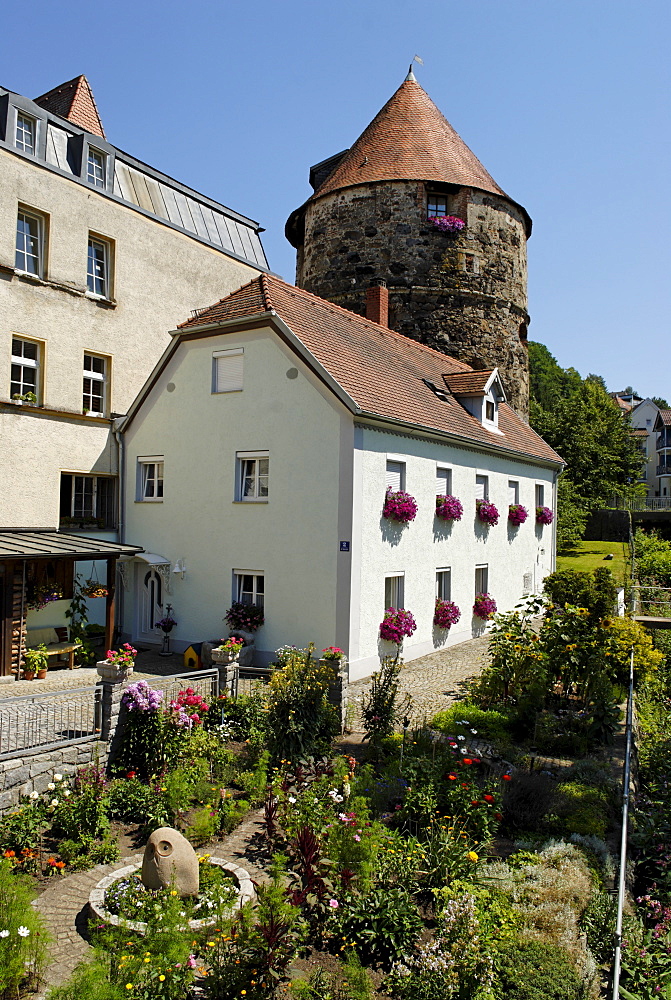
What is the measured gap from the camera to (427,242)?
96.8ft

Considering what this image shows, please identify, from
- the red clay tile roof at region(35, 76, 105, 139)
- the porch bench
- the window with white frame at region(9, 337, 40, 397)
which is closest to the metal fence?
the porch bench

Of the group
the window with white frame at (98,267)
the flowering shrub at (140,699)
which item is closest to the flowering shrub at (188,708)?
the flowering shrub at (140,699)

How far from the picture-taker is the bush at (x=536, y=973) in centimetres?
551

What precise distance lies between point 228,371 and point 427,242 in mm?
15692

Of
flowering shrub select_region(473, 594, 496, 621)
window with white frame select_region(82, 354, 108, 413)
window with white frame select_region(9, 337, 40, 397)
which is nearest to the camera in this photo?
window with white frame select_region(9, 337, 40, 397)

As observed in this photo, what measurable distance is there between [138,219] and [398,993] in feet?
→ 66.1

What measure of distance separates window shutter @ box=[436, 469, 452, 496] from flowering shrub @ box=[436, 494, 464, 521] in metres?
0.21

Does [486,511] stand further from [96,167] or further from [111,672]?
[96,167]

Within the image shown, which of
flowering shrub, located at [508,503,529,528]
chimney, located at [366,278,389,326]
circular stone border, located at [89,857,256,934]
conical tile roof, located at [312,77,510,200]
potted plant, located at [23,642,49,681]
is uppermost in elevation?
conical tile roof, located at [312,77,510,200]

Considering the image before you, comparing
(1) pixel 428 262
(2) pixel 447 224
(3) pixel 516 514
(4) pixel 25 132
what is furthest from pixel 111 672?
(2) pixel 447 224

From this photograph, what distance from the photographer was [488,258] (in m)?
30.3

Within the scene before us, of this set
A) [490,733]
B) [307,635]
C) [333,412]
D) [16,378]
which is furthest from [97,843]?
[16,378]

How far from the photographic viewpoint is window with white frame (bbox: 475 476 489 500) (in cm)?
2138

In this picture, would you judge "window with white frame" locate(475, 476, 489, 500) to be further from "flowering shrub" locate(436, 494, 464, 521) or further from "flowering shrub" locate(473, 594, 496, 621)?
"flowering shrub" locate(473, 594, 496, 621)
